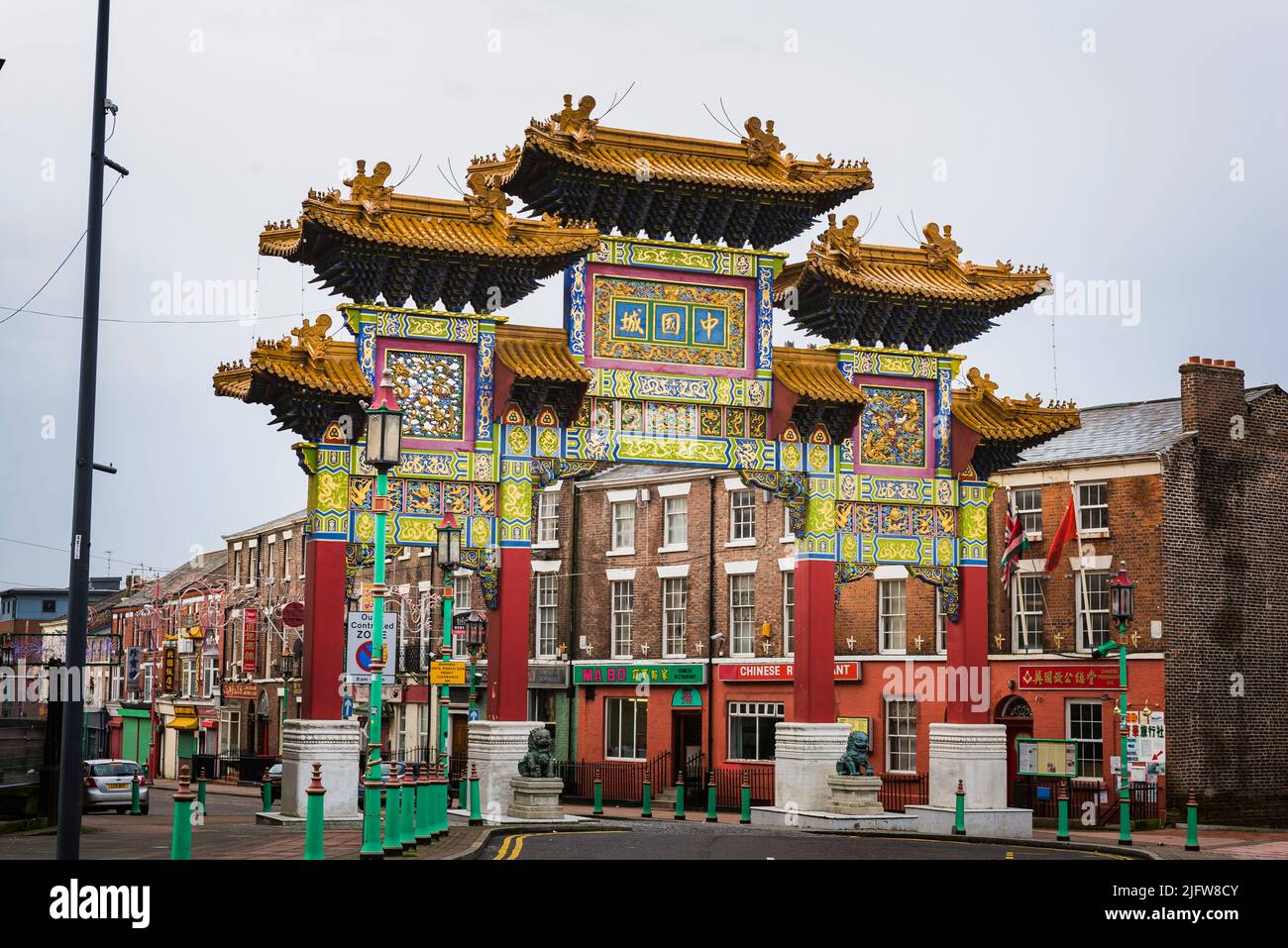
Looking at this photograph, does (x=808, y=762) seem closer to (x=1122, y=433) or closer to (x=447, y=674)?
(x=447, y=674)

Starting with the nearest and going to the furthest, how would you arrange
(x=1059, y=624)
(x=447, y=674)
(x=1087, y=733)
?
(x=447, y=674) → (x=1087, y=733) → (x=1059, y=624)

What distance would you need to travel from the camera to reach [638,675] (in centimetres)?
4969

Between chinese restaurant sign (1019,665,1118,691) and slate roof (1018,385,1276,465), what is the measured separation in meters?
5.28

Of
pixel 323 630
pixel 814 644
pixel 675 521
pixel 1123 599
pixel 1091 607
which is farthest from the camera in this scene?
pixel 675 521

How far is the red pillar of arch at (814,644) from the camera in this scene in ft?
107

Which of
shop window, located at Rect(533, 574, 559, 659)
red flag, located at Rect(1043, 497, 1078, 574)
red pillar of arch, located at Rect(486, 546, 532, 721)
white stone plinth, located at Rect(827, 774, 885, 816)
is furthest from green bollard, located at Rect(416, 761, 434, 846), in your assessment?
shop window, located at Rect(533, 574, 559, 659)

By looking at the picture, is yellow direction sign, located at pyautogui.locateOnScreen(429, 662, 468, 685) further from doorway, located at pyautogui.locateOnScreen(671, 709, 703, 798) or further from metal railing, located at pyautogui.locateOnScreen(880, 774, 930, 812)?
doorway, located at pyautogui.locateOnScreen(671, 709, 703, 798)

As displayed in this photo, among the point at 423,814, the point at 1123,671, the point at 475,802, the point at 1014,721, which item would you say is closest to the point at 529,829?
the point at 475,802

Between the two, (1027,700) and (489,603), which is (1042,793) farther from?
(489,603)

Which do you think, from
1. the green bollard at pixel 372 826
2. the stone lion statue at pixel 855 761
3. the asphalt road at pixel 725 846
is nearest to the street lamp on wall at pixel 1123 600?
the asphalt road at pixel 725 846

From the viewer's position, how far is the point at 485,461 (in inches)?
1198

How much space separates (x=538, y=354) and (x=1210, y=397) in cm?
1878

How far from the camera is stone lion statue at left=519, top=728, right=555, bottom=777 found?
29.7 m

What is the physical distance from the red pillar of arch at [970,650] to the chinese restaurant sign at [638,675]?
1494 centimetres
